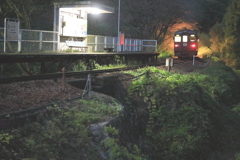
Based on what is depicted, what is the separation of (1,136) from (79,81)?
17.7 feet

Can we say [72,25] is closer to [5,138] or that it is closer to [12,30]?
[12,30]

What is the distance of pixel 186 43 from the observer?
32156 mm

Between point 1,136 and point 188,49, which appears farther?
point 188,49

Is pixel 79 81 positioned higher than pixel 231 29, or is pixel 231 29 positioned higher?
pixel 231 29

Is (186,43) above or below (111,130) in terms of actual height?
above

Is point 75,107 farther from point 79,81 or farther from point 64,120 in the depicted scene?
point 79,81

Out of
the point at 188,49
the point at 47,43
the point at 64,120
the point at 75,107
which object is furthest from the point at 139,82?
the point at 188,49

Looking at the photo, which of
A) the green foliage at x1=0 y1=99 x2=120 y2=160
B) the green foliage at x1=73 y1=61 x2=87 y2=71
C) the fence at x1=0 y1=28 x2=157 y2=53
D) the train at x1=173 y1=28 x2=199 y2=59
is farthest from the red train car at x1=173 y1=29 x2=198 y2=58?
the green foliage at x1=0 y1=99 x2=120 y2=160

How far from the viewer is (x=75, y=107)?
820 centimetres

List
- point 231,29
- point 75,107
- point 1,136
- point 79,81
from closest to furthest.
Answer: point 1,136 < point 75,107 < point 79,81 < point 231,29

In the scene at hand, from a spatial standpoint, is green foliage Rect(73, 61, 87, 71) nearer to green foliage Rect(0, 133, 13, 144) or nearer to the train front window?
green foliage Rect(0, 133, 13, 144)

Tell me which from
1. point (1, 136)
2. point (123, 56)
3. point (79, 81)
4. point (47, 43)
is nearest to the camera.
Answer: point (1, 136)

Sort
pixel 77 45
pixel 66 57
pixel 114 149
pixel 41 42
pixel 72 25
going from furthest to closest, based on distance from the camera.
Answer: pixel 77 45 < pixel 72 25 < pixel 41 42 < pixel 66 57 < pixel 114 149

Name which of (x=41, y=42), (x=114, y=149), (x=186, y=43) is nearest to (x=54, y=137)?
(x=114, y=149)
